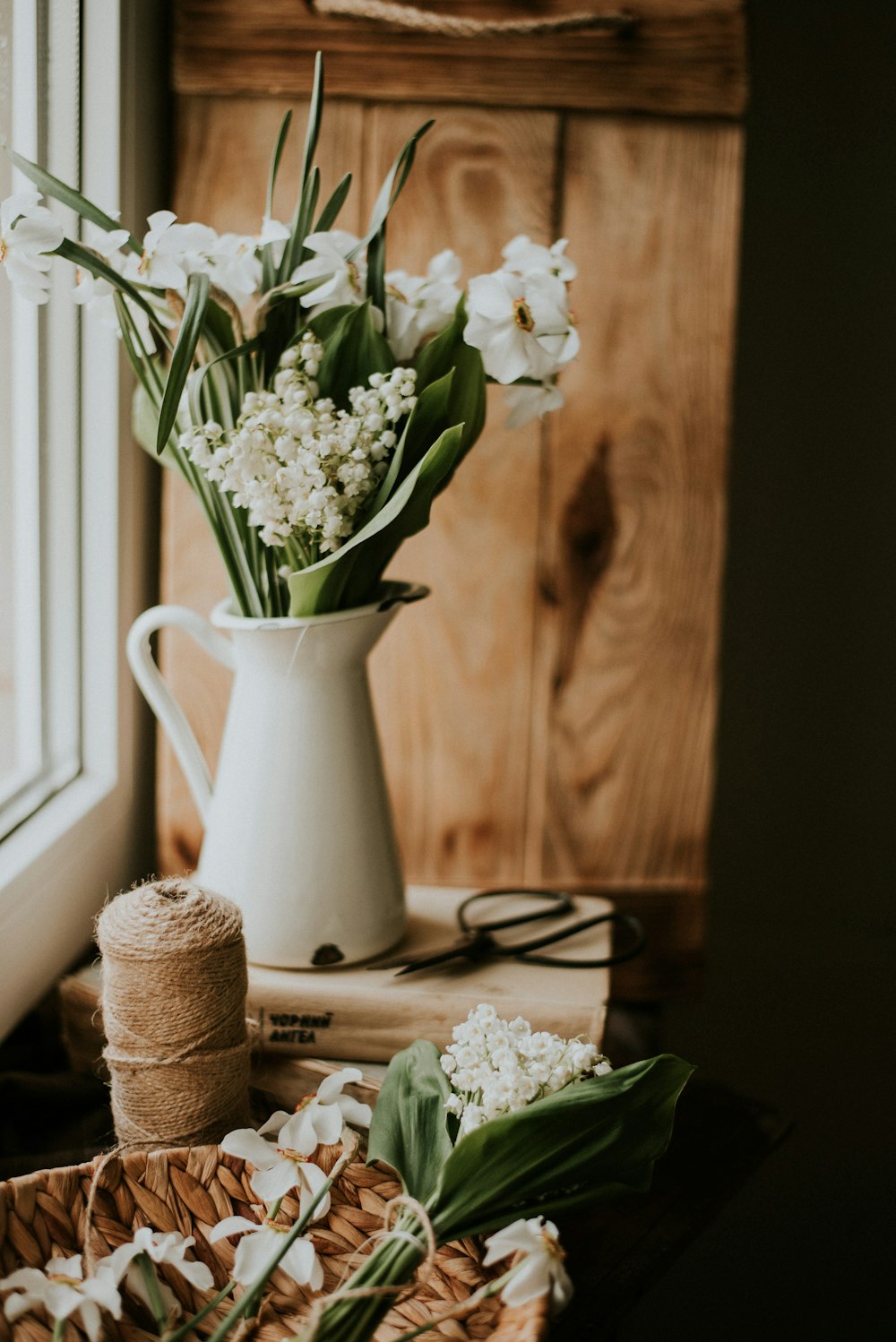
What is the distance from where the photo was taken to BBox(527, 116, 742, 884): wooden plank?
104cm

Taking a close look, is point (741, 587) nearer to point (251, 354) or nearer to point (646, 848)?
point (646, 848)

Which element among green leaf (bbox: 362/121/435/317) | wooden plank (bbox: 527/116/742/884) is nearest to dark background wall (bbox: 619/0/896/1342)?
wooden plank (bbox: 527/116/742/884)

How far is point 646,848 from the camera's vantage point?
1144mm

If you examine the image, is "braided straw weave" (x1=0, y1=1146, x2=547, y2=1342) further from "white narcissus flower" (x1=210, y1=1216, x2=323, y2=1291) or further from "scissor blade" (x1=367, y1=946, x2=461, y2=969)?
"scissor blade" (x1=367, y1=946, x2=461, y2=969)

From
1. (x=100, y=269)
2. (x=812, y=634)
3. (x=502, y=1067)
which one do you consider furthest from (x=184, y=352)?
(x=812, y=634)

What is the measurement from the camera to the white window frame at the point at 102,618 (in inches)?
35.3

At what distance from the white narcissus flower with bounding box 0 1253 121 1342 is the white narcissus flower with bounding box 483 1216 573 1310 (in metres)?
0.19

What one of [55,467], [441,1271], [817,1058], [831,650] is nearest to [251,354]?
[55,467]

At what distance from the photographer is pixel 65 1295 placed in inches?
21.9

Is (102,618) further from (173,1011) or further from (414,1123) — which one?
(414,1123)

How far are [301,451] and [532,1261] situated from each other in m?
0.47

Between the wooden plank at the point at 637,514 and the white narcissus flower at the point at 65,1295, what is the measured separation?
649mm

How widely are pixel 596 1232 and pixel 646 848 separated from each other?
0.46m

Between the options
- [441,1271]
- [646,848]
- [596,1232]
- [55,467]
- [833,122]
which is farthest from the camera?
[833,122]
